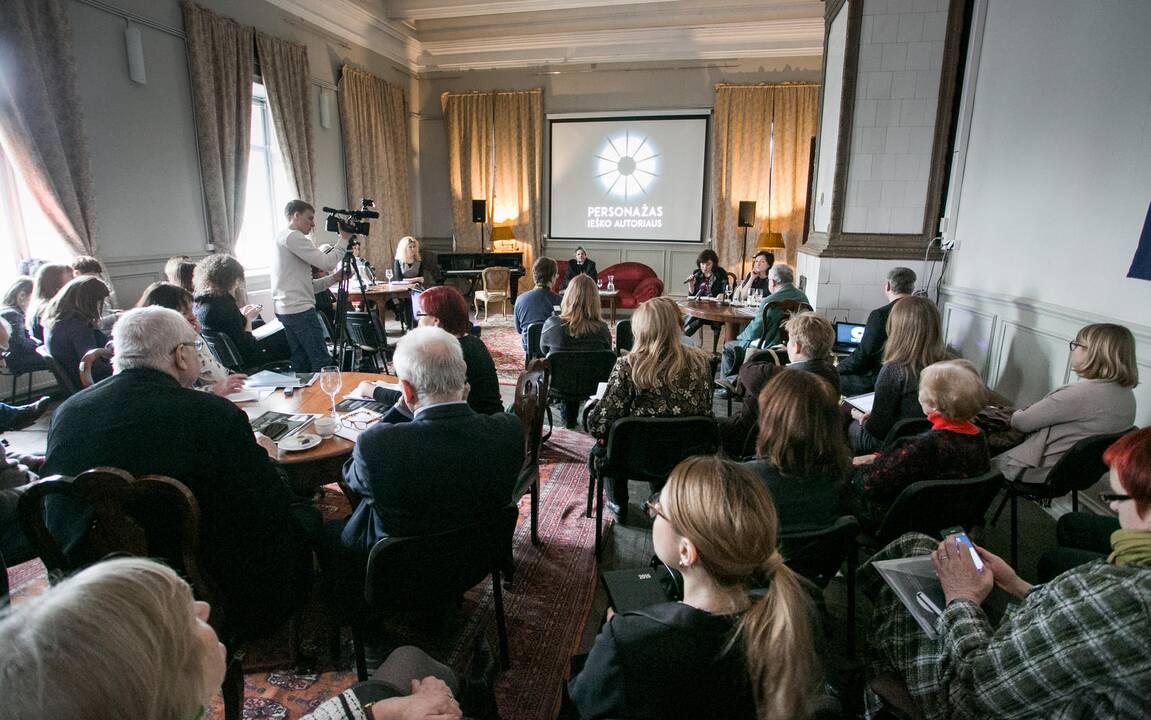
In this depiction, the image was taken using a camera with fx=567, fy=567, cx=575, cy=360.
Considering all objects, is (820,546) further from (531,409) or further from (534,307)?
(534,307)

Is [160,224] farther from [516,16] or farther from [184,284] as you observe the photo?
[516,16]

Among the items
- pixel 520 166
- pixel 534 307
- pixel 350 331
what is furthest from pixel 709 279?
pixel 520 166

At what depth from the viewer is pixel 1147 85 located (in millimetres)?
2559

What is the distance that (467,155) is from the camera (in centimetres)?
959

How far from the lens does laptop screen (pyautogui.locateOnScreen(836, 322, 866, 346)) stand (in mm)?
4316

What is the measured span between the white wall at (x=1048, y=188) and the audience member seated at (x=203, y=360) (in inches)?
158

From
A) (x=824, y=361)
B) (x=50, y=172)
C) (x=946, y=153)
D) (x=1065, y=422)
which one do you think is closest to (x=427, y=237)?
(x=50, y=172)

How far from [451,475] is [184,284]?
10.7ft

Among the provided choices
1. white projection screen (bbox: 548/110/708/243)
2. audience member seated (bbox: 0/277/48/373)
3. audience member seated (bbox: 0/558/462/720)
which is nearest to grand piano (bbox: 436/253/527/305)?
white projection screen (bbox: 548/110/708/243)

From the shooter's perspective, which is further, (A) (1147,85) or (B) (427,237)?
(B) (427,237)

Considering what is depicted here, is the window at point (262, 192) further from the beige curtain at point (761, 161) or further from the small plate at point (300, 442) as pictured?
the beige curtain at point (761, 161)

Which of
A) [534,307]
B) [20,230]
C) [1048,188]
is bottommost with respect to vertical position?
[534,307]

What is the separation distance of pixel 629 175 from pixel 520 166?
1840 mm

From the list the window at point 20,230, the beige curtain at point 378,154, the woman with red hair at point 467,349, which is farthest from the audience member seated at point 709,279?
the window at point 20,230
